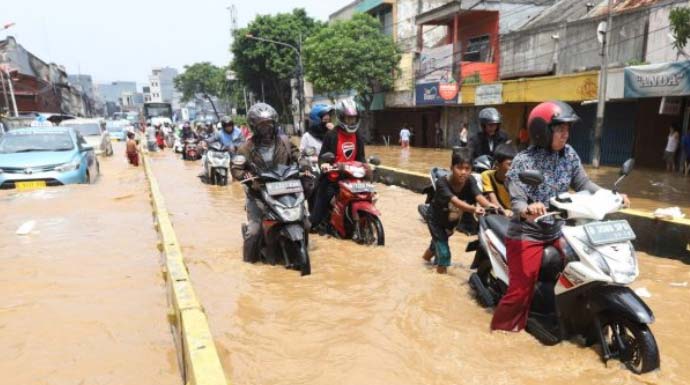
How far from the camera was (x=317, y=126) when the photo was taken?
7.66 m

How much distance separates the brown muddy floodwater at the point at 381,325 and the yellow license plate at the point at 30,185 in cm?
509

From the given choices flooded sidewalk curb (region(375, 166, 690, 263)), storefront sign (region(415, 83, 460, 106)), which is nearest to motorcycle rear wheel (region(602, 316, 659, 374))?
flooded sidewalk curb (region(375, 166, 690, 263))

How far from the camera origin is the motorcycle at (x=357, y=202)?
618cm

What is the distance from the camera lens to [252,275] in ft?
17.1

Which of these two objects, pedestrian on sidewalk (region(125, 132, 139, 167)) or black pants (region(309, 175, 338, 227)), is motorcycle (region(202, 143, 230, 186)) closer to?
black pants (region(309, 175, 338, 227))

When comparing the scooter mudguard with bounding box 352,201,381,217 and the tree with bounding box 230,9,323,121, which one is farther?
the tree with bounding box 230,9,323,121

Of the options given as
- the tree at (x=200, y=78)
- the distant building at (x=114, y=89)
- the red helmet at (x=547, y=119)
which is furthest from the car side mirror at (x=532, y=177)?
the distant building at (x=114, y=89)

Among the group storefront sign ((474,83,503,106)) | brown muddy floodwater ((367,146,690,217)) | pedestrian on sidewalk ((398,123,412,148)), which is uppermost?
storefront sign ((474,83,503,106))

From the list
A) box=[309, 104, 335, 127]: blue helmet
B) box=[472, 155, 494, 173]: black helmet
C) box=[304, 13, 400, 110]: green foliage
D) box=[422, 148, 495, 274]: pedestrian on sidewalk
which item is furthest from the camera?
box=[304, 13, 400, 110]: green foliage

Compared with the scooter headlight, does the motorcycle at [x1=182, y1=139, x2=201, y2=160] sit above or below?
below

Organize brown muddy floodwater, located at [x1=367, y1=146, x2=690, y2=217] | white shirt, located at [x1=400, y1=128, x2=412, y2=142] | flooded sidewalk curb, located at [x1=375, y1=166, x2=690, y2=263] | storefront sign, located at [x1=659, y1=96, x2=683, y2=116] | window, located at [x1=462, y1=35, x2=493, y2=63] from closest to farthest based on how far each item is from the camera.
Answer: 1. flooded sidewalk curb, located at [x1=375, y1=166, x2=690, y2=263]
2. brown muddy floodwater, located at [x1=367, y1=146, x2=690, y2=217]
3. storefront sign, located at [x1=659, y1=96, x2=683, y2=116]
4. window, located at [x1=462, y1=35, x2=493, y2=63]
5. white shirt, located at [x1=400, y1=128, x2=412, y2=142]

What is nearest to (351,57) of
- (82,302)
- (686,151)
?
(686,151)

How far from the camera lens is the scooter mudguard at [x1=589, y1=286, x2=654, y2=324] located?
2.86m

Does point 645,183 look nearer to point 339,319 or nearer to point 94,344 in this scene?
point 339,319
